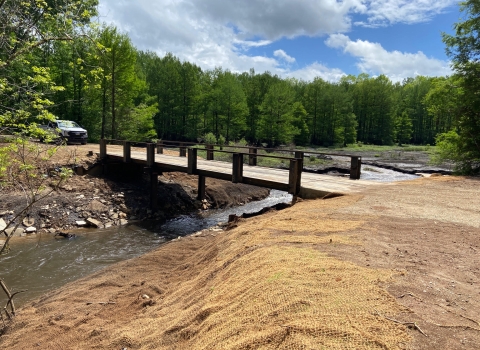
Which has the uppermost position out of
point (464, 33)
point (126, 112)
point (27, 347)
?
point (464, 33)

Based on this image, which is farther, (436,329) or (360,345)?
(436,329)

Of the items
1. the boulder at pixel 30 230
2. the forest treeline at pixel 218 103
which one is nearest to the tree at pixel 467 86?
the forest treeline at pixel 218 103

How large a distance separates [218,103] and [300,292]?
143 ft

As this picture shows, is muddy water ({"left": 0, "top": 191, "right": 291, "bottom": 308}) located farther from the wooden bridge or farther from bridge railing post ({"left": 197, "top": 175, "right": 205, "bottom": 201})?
bridge railing post ({"left": 197, "top": 175, "right": 205, "bottom": 201})

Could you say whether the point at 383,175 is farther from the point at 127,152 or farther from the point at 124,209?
the point at 124,209

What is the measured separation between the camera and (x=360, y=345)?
2531mm

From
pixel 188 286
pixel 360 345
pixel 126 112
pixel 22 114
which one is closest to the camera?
pixel 360 345

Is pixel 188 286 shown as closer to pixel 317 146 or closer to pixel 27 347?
pixel 27 347

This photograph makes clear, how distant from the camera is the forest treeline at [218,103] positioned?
25.6 meters

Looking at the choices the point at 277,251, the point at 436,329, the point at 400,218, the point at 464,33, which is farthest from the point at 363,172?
the point at 436,329

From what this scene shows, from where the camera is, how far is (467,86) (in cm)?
1591

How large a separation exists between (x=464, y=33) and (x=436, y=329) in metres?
18.3

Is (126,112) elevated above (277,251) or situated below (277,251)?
above

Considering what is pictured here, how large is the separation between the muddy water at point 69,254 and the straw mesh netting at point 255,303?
7.02 ft
